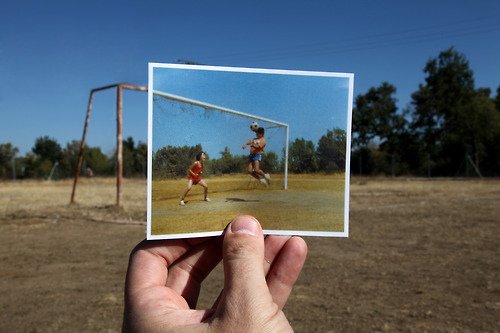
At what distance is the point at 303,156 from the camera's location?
1499mm

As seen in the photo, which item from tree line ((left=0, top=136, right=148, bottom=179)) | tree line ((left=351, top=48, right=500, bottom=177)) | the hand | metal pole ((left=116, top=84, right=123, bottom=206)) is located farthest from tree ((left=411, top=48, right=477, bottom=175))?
the hand

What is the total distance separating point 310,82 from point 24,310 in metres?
3.80

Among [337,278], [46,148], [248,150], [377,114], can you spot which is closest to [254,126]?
[248,150]

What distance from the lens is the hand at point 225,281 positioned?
1.19 meters

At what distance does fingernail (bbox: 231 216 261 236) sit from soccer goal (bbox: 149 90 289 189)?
14 centimetres

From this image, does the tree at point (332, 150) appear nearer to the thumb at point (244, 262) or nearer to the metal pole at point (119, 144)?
the thumb at point (244, 262)

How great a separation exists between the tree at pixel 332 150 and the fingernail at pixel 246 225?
285mm

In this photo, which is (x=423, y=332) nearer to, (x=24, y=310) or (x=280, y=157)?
(x=280, y=157)

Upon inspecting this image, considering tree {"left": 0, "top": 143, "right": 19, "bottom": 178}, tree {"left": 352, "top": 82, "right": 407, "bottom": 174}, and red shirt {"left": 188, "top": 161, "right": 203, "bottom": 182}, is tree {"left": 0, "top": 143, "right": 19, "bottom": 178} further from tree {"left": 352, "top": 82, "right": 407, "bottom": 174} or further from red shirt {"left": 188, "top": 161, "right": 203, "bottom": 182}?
red shirt {"left": 188, "top": 161, "right": 203, "bottom": 182}

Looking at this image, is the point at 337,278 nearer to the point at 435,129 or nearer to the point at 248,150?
the point at 248,150

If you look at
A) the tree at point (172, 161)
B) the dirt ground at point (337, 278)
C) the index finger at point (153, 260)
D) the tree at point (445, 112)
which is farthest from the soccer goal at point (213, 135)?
the tree at point (445, 112)

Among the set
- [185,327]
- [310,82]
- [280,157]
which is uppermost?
[310,82]

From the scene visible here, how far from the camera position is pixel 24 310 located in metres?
4.22

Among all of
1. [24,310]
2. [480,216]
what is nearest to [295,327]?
[24,310]
